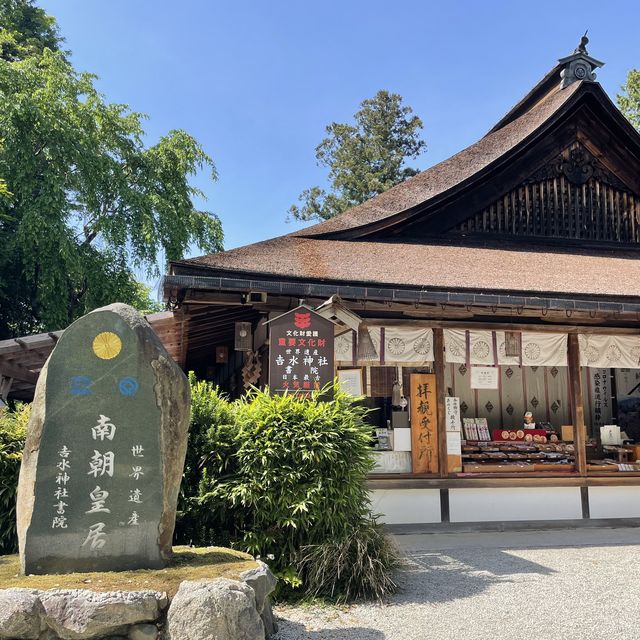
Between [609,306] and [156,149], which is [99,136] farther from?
[609,306]

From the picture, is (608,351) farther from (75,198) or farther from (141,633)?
(75,198)

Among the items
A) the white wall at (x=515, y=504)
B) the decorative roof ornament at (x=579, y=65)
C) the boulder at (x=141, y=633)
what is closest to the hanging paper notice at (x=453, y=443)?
the white wall at (x=515, y=504)

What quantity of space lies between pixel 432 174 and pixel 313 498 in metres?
8.17

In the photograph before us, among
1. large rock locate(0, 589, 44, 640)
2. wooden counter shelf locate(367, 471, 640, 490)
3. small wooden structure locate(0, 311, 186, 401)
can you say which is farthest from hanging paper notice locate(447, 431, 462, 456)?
large rock locate(0, 589, 44, 640)

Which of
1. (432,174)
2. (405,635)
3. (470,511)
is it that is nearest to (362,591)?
(405,635)

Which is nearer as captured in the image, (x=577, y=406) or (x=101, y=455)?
(x=101, y=455)

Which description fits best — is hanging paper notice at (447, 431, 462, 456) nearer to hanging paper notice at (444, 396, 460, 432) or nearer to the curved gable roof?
hanging paper notice at (444, 396, 460, 432)

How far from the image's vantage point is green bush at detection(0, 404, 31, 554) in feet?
18.2

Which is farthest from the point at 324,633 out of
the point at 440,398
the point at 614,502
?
the point at 614,502

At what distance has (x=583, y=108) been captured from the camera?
39.3 ft

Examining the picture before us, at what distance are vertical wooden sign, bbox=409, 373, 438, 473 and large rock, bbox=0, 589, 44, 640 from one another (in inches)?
235

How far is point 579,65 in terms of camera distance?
12508 mm

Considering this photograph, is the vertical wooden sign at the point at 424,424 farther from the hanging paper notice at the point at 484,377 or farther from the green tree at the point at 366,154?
the green tree at the point at 366,154

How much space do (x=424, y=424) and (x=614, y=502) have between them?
127 inches
